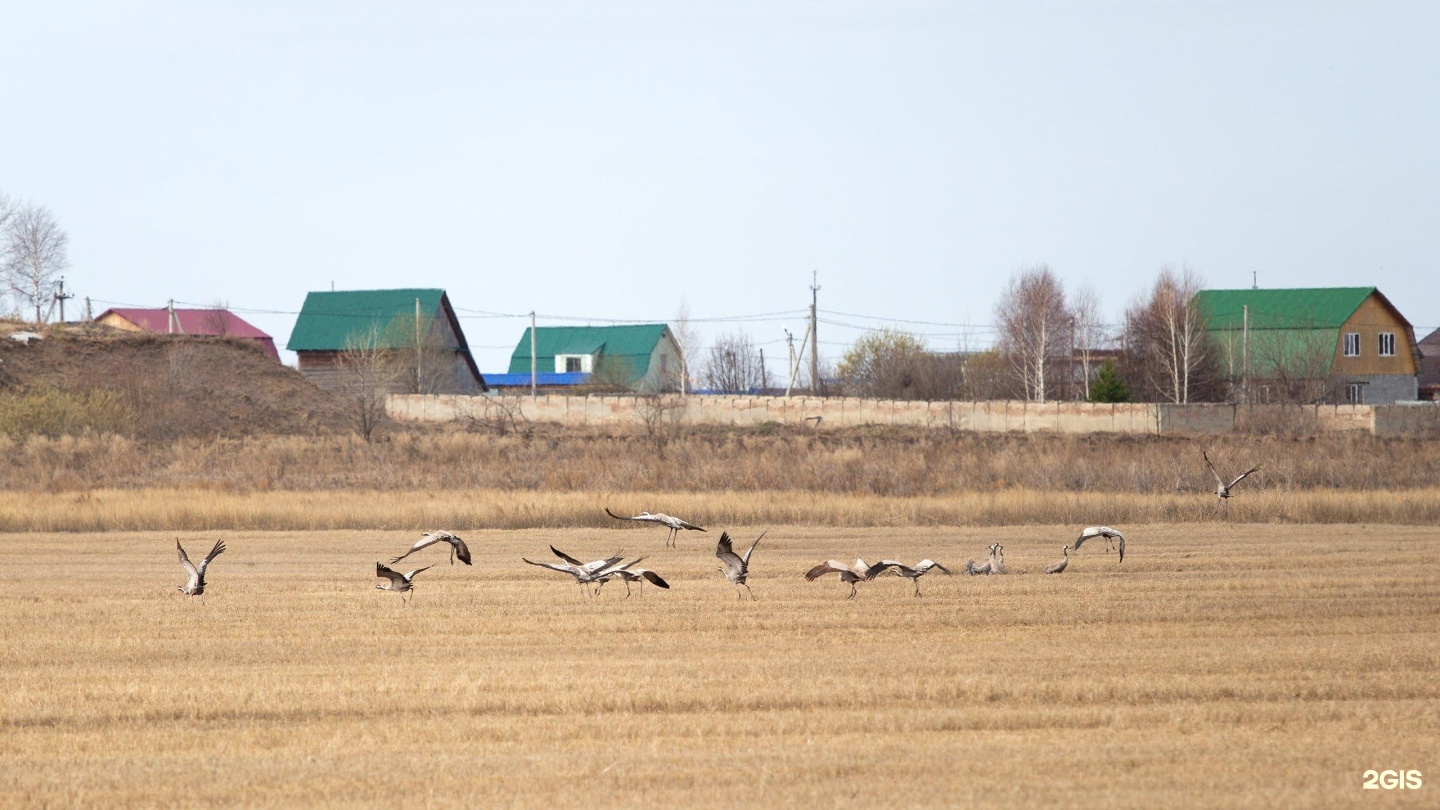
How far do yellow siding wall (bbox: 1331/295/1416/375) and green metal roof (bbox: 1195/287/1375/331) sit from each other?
2.23ft

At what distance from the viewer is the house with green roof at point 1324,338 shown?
6275cm

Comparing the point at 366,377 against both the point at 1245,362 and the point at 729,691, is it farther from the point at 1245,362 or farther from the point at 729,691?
the point at 729,691

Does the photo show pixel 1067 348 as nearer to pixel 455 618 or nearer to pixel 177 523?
pixel 177 523

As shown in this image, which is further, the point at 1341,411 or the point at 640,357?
the point at 640,357

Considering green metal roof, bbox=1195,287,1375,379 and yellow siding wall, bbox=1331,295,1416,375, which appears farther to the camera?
yellow siding wall, bbox=1331,295,1416,375

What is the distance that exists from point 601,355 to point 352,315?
1532 centimetres

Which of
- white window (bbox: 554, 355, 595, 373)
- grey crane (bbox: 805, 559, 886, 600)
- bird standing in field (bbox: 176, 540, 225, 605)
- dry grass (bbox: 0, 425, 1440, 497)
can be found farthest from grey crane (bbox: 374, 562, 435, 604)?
white window (bbox: 554, 355, 595, 373)

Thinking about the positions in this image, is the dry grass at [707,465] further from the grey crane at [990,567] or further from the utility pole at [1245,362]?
the utility pole at [1245,362]

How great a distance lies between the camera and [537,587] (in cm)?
1359

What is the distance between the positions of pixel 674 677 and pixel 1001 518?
13751 millimetres

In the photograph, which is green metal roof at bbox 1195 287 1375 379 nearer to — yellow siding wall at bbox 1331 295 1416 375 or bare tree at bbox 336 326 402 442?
yellow siding wall at bbox 1331 295 1416 375

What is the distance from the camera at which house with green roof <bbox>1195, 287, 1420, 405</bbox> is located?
206 ft

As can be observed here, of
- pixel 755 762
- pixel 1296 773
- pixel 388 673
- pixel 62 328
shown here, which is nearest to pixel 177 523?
pixel 388 673

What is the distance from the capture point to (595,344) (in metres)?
79.3
